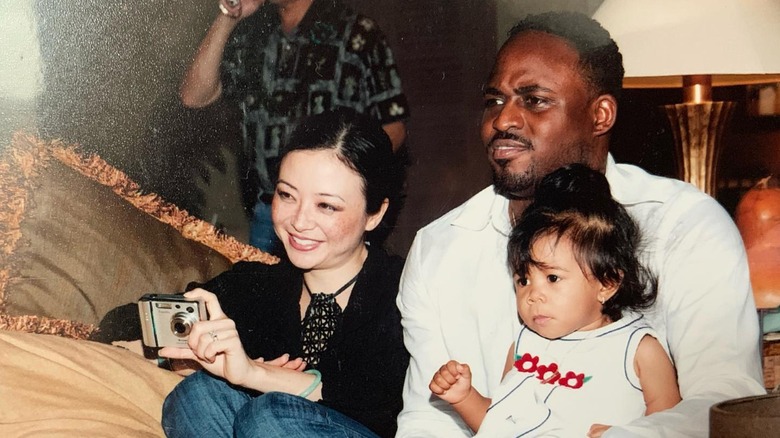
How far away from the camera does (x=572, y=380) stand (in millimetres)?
1727

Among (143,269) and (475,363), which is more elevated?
(143,269)

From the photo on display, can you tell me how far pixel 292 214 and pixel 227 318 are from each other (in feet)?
0.87

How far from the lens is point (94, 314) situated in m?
2.10

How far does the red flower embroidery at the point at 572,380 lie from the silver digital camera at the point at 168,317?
792 mm

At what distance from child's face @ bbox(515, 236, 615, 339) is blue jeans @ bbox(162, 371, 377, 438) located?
453mm

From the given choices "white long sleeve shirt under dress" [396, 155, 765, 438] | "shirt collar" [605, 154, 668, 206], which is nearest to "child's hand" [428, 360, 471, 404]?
"white long sleeve shirt under dress" [396, 155, 765, 438]

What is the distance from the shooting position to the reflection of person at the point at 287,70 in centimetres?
204

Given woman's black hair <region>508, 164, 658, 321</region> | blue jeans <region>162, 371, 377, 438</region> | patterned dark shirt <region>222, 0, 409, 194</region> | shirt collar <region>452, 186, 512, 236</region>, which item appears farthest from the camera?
patterned dark shirt <region>222, 0, 409, 194</region>

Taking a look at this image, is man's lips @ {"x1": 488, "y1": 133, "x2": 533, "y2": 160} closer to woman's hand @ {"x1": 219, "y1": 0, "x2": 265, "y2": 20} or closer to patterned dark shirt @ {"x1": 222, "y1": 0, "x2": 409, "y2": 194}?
patterned dark shirt @ {"x1": 222, "y1": 0, "x2": 409, "y2": 194}

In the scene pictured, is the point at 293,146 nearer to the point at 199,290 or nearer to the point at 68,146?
the point at 199,290

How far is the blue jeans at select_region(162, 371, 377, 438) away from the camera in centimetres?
180

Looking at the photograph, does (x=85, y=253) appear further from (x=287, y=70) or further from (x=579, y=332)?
(x=579, y=332)

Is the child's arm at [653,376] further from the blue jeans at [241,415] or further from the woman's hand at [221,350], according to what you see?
the woman's hand at [221,350]

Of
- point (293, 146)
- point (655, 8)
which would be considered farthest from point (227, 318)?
point (655, 8)
